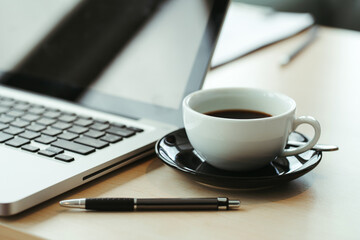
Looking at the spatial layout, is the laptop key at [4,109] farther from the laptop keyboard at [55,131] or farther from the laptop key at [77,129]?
the laptop key at [77,129]

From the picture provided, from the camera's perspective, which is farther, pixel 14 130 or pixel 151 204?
pixel 14 130

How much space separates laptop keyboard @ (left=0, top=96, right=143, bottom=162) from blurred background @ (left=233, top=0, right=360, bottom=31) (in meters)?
0.87

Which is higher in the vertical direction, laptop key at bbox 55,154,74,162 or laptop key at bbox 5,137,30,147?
laptop key at bbox 55,154,74,162

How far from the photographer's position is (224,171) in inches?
20.1

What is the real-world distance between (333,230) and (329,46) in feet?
2.44

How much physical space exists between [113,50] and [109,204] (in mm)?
319

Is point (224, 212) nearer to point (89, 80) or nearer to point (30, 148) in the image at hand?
point (30, 148)

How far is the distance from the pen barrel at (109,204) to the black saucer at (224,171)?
0.07 meters

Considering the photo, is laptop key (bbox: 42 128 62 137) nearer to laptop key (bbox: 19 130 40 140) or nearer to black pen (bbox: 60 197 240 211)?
laptop key (bbox: 19 130 40 140)

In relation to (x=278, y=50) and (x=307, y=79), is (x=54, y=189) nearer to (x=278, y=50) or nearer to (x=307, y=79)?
(x=307, y=79)

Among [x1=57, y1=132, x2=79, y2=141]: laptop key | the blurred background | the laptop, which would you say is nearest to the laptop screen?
the laptop

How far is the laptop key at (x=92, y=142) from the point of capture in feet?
1.78

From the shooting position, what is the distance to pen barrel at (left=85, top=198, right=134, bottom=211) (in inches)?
17.7

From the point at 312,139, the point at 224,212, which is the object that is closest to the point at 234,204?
the point at 224,212
